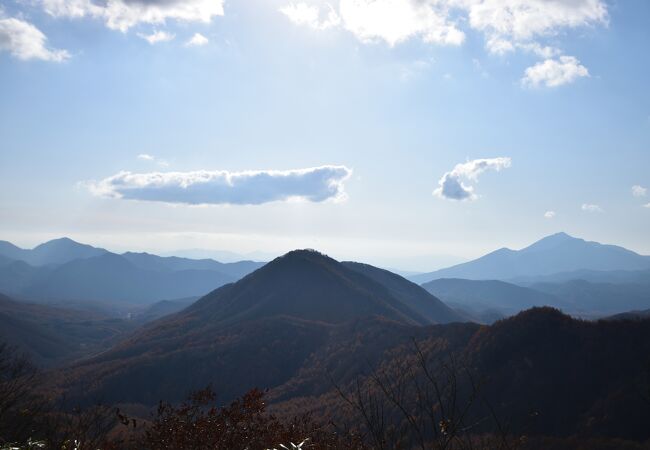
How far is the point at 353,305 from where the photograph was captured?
160125 mm

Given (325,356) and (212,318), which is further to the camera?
(212,318)

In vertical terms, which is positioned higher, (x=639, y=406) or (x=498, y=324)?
(x=498, y=324)

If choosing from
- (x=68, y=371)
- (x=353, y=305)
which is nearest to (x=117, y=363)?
(x=68, y=371)

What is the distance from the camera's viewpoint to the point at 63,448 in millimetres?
8727

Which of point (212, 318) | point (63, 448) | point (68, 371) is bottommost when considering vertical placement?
point (68, 371)

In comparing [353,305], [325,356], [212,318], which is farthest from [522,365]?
[212,318]

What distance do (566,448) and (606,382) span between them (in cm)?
1708

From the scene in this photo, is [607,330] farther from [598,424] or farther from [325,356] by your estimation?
[325,356]

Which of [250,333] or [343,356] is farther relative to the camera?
[250,333]

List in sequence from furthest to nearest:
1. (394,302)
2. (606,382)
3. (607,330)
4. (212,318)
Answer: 1. (394,302)
2. (212,318)
3. (607,330)
4. (606,382)

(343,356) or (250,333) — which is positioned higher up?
(250,333)

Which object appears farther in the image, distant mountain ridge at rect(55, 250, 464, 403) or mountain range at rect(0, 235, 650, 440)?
distant mountain ridge at rect(55, 250, 464, 403)

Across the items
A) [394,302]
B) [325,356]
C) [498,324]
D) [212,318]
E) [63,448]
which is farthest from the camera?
[394,302]

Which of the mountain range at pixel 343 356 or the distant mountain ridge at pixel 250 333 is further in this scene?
the distant mountain ridge at pixel 250 333
